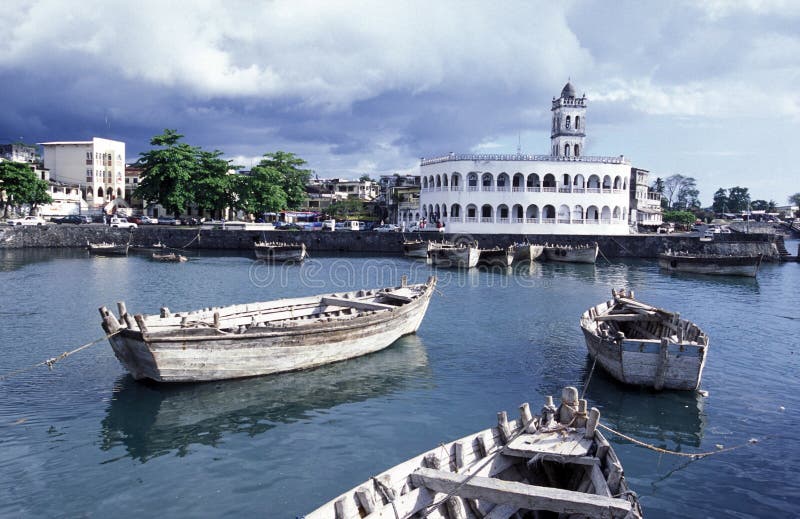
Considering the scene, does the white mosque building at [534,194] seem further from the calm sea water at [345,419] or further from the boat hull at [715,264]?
the calm sea water at [345,419]

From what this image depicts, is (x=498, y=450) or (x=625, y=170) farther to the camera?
(x=625, y=170)

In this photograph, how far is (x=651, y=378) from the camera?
50.4ft

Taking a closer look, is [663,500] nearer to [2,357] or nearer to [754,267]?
[2,357]

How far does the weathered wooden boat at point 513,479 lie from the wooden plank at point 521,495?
1 cm

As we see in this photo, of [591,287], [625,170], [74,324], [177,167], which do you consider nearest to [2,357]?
[74,324]

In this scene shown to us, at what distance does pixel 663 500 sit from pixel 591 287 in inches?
1172

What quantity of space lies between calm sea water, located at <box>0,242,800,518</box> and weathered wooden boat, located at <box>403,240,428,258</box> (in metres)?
31.3

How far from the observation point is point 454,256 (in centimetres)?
5109

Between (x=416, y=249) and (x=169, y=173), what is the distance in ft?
101

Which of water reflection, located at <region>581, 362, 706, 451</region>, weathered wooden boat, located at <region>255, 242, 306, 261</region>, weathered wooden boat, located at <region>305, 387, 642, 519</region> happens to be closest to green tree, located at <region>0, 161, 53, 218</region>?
weathered wooden boat, located at <region>255, 242, 306, 261</region>

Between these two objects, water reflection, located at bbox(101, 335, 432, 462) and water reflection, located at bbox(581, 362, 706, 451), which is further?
water reflection, located at bbox(581, 362, 706, 451)

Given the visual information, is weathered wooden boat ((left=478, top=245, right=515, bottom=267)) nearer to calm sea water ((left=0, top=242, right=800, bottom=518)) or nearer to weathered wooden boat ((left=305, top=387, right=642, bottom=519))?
calm sea water ((left=0, top=242, right=800, bottom=518))

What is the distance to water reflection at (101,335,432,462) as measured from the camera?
12734 millimetres

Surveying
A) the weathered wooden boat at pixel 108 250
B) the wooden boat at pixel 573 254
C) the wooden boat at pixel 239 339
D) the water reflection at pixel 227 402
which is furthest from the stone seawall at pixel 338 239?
the water reflection at pixel 227 402
